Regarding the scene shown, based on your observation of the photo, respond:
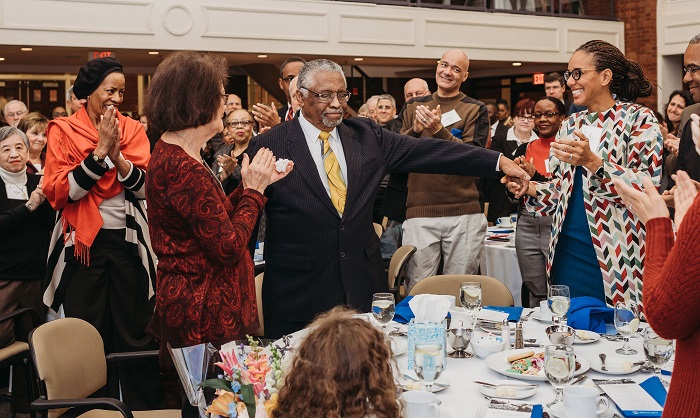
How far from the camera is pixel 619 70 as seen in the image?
3346 mm

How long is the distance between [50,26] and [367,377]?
30.7 ft

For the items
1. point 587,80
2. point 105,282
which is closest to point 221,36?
point 105,282

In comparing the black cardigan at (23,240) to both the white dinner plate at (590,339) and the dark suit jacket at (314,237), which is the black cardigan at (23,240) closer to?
the dark suit jacket at (314,237)

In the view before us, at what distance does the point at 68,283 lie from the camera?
12.4ft

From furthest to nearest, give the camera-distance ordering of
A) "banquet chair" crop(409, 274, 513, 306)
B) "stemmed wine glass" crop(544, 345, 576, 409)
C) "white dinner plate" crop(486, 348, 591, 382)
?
"banquet chair" crop(409, 274, 513, 306) → "white dinner plate" crop(486, 348, 591, 382) → "stemmed wine glass" crop(544, 345, 576, 409)

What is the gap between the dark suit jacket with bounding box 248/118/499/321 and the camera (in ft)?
10.3

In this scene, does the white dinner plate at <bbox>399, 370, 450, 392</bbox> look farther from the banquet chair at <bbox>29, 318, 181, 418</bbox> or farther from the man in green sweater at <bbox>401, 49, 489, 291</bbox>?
the man in green sweater at <bbox>401, 49, 489, 291</bbox>

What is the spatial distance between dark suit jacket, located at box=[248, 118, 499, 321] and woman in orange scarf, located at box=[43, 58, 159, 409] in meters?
0.90

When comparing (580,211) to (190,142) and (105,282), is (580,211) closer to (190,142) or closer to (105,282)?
(190,142)

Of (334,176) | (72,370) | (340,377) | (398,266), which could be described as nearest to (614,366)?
(340,377)

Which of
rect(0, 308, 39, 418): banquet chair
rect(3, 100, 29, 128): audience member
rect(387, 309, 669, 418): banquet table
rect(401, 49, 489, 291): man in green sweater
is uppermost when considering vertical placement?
rect(3, 100, 29, 128): audience member

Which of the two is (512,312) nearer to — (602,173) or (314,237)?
(602,173)

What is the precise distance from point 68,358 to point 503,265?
3.00 metres

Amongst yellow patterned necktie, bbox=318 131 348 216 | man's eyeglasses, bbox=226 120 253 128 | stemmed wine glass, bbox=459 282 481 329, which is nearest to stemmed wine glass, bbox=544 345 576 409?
stemmed wine glass, bbox=459 282 481 329
